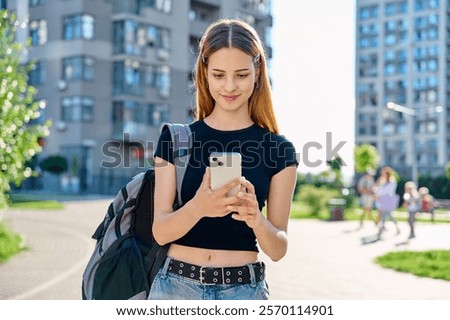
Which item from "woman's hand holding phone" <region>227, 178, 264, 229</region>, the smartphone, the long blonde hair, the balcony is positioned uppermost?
the balcony

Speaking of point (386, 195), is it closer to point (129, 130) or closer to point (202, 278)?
point (202, 278)

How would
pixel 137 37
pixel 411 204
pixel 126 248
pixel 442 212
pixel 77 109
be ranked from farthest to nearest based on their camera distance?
pixel 137 37 → pixel 77 109 → pixel 442 212 → pixel 411 204 → pixel 126 248

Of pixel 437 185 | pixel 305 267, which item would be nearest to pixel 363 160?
pixel 437 185

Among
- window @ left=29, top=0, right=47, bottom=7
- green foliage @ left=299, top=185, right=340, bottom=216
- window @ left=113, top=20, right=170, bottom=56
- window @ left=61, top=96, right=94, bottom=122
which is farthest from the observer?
window @ left=29, top=0, right=47, bottom=7

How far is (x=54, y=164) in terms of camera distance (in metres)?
36.8

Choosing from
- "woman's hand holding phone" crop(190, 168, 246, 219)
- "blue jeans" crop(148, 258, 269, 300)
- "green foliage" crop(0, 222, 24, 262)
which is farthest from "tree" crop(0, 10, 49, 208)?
"woman's hand holding phone" crop(190, 168, 246, 219)

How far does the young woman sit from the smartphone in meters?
0.27

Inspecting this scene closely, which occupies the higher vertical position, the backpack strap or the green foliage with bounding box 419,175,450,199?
the backpack strap

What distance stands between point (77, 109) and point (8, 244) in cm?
2691

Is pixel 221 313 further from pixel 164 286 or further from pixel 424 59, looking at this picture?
pixel 424 59

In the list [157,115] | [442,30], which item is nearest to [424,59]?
[442,30]

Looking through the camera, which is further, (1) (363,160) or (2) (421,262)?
(1) (363,160)

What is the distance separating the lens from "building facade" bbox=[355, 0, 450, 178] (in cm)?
6531

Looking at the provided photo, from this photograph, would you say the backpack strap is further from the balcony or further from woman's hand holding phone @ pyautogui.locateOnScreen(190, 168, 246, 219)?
the balcony
